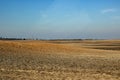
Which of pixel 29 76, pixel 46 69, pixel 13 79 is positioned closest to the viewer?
pixel 13 79

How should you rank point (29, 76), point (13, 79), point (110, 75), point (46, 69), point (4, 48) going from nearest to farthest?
point (13, 79) < point (29, 76) < point (110, 75) < point (46, 69) < point (4, 48)

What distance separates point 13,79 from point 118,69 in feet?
25.9

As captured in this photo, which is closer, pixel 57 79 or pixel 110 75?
pixel 57 79

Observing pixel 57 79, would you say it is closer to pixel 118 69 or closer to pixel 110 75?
pixel 110 75

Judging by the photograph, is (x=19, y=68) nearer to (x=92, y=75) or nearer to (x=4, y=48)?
(x=92, y=75)

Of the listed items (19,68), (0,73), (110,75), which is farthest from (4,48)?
(110,75)

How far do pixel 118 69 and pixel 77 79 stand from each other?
502cm

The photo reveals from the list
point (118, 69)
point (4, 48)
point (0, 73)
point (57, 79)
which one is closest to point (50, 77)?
point (57, 79)

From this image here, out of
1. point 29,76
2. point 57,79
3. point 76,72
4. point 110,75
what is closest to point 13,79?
point 29,76

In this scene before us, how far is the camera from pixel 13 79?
A: 46.2 feet

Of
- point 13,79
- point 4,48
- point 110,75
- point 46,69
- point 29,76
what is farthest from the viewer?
point 4,48

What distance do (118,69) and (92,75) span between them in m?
3.34

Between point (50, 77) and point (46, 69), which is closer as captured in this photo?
point (50, 77)

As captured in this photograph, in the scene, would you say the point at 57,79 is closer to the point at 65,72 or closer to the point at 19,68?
the point at 65,72
